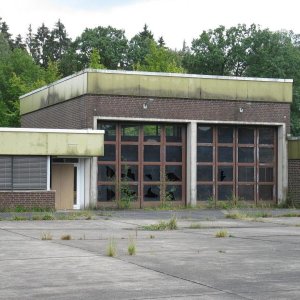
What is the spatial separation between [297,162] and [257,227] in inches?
555

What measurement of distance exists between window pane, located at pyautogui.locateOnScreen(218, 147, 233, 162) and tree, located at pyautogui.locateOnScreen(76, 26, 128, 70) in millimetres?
49734

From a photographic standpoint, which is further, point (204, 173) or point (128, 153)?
point (204, 173)

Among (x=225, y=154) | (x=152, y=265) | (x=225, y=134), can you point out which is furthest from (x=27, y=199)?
(x=152, y=265)

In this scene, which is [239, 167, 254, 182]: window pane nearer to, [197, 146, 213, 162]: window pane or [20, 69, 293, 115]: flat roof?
[197, 146, 213, 162]: window pane

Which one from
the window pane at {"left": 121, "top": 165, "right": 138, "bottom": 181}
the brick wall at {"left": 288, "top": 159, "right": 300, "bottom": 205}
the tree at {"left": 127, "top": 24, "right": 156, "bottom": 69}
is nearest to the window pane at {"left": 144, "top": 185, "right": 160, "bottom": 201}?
the window pane at {"left": 121, "top": 165, "right": 138, "bottom": 181}

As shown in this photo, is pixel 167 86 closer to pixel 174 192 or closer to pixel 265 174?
pixel 174 192

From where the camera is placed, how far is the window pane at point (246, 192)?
36594 mm

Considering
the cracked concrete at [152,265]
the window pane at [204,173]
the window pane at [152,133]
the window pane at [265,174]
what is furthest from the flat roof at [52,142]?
the cracked concrete at [152,265]

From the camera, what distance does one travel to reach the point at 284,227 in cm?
2342

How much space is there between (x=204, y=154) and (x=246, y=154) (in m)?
2.47

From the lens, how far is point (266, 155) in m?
37.0

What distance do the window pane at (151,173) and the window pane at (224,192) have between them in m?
3.51

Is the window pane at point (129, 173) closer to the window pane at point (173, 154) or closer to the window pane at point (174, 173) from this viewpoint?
the window pane at point (174, 173)

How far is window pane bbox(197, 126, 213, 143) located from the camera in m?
35.5
